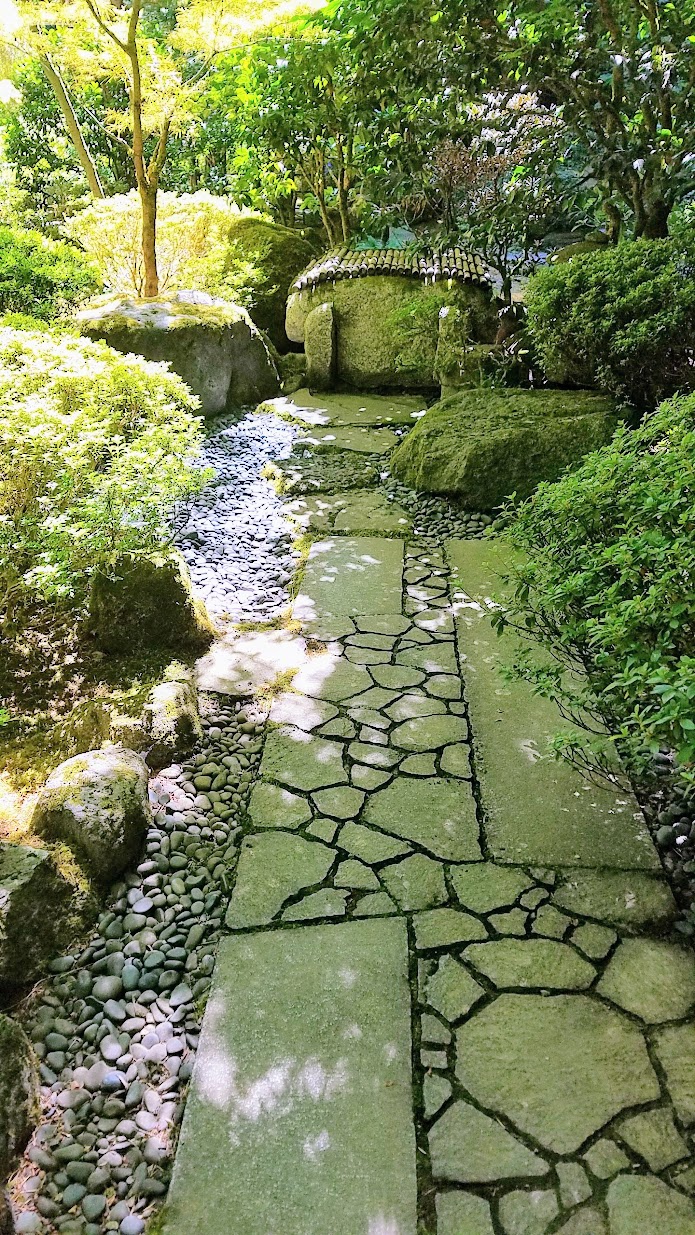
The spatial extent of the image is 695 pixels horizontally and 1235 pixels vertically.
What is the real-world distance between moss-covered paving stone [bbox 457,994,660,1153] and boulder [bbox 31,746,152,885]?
1.25m

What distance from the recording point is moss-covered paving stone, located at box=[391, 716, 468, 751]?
319 centimetres

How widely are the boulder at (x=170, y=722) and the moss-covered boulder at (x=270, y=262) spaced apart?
22.8 ft

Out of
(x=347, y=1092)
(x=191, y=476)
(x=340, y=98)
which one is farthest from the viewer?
(x=340, y=98)

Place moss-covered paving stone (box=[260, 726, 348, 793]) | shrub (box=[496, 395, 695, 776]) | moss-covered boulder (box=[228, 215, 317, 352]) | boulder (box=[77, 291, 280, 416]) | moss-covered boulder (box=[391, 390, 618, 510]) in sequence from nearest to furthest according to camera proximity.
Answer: shrub (box=[496, 395, 695, 776]), moss-covered paving stone (box=[260, 726, 348, 793]), moss-covered boulder (box=[391, 390, 618, 510]), boulder (box=[77, 291, 280, 416]), moss-covered boulder (box=[228, 215, 317, 352])

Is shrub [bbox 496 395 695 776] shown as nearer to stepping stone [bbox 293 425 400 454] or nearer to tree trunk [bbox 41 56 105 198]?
stepping stone [bbox 293 425 400 454]

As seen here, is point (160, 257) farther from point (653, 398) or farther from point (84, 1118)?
point (84, 1118)

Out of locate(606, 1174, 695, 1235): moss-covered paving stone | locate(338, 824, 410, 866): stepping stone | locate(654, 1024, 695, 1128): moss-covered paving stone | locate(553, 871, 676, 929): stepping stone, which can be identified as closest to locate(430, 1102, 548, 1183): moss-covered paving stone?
locate(606, 1174, 695, 1235): moss-covered paving stone

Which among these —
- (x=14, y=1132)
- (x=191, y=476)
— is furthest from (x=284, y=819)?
(x=191, y=476)

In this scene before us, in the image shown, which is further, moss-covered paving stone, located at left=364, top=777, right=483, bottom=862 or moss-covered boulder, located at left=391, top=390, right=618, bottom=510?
moss-covered boulder, located at left=391, top=390, right=618, bottom=510

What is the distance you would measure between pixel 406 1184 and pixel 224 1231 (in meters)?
0.42

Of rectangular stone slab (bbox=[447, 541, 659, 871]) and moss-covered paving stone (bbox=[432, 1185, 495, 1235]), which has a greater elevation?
rectangular stone slab (bbox=[447, 541, 659, 871])

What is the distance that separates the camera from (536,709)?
3.37 meters

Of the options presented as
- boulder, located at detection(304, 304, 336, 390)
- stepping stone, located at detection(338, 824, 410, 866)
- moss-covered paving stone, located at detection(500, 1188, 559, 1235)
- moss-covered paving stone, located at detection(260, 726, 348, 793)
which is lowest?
moss-covered paving stone, located at detection(500, 1188, 559, 1235)

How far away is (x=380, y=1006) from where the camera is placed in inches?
83.5
